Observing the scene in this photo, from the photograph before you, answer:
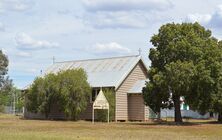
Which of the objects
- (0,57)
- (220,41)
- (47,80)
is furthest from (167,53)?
(0,57)

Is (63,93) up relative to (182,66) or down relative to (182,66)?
down

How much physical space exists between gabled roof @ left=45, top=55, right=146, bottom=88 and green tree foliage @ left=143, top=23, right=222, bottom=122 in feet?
31.5

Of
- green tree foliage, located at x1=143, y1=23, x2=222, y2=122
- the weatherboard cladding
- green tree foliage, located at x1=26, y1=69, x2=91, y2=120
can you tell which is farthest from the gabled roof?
green tree foliage, located at x1=143, y1=23, x2=222, y2=122

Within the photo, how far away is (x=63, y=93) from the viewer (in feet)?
183

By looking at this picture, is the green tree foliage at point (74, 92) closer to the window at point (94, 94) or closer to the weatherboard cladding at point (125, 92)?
the window at point (94, 94)

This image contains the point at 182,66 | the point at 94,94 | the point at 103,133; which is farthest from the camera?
the point at 94,94

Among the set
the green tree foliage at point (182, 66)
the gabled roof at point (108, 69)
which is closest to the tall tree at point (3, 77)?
the gabled roof at point (108, 69)

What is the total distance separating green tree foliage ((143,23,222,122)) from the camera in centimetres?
4438

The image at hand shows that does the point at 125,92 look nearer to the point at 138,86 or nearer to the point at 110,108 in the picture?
the point at 138,86

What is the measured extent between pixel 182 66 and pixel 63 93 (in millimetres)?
16317

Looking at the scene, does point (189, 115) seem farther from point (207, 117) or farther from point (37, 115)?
point (37, 115)

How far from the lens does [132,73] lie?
5856cm

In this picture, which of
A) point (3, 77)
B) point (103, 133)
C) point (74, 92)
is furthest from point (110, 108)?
point (3, 77)

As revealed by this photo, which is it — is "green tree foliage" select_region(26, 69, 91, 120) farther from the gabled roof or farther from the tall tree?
the tall tree
